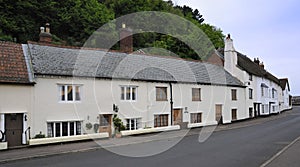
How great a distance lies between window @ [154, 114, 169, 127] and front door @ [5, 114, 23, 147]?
11021 mm

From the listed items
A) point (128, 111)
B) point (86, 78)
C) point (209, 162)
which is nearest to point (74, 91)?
point (86, 78)

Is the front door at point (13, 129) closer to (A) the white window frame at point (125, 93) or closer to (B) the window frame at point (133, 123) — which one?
(A) the white window frame at point (125, 93)

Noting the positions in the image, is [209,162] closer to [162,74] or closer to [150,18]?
[162,74]

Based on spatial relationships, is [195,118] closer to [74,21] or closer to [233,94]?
[233,94]

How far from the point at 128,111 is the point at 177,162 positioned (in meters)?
11.7

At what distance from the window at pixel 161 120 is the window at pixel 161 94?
1.40 m

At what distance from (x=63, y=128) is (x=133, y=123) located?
594 cm

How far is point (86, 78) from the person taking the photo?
21.4m

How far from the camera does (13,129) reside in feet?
58.3

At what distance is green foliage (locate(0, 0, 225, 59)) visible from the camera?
38.4 m

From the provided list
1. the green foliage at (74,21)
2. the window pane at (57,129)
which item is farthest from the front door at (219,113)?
the window pane at (57,129)

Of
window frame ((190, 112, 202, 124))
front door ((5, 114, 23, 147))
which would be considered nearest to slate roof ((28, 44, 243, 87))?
front door ((5, 114, 23, 147))

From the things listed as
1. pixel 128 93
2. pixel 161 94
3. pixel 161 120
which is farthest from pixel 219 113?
pixel 128 93

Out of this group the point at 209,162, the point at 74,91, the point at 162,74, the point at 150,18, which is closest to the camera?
the point at 209,162
